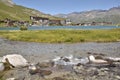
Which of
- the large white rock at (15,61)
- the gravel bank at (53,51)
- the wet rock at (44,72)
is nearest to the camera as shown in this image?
the wet rock at (44,72)

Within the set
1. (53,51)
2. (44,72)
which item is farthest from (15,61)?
(53,51)

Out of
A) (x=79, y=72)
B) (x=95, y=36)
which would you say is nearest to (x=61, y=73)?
(x=79, y=72)

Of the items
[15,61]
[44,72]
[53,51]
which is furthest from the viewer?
[53,51]

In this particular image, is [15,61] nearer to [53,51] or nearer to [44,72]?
[44,72]

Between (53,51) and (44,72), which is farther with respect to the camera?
(53,51)

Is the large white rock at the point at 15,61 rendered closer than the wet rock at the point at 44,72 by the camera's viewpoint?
No

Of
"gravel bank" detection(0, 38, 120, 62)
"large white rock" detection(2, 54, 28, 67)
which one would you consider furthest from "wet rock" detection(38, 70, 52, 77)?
"gravel bank" detection(0, 38, 120, 62)

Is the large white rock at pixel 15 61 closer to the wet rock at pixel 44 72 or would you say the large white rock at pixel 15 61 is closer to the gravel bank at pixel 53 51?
the wet rock at pixel 44 72

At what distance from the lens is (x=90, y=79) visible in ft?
70.5

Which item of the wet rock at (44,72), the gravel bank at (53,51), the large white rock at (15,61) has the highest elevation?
the large white rock at (15,61)

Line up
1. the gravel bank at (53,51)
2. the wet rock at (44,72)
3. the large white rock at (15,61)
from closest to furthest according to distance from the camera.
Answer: the wet rock at (44,72)
the large white rock at (15,61)
the gravel bank at (53,51)

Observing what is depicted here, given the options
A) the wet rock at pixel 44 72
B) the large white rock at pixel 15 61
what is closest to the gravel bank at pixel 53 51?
the large white rock at pixel 15 61

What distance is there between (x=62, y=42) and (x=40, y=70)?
3825cm

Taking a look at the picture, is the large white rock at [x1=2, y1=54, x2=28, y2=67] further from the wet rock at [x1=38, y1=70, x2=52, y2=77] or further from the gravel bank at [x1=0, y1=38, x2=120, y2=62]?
the gravel bank at [x1=0, y1=38, x2=120, y2=62]
